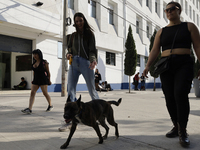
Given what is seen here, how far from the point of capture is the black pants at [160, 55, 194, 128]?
8.72ft

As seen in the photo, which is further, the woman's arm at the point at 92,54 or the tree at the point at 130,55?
the tree at the point at 130,55

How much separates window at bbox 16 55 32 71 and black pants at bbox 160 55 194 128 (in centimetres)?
1248

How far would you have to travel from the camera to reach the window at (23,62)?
1388 cm

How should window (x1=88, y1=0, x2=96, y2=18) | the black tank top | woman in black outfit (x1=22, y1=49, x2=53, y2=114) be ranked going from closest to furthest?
the black tank top → woman in black outfit (x1=22, y1=49, x2=53, y2=114) → window (x1=88, y1=0, x2=96, y2=18)

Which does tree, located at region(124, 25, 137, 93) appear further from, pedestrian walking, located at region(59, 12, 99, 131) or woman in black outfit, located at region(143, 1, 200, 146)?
woman in black outfit, located at region(143, 1, 200, 146)

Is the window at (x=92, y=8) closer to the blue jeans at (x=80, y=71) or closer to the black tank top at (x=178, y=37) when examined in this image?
the blue jeans at (x=80, y=71)

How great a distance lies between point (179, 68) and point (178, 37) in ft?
1.45

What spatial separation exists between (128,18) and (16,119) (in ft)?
61.3

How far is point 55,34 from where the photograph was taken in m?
13.4

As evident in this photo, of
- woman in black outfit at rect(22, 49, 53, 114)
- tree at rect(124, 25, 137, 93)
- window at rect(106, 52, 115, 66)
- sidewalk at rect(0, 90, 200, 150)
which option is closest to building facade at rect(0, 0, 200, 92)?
window at rect(106, 52, 115, 66)

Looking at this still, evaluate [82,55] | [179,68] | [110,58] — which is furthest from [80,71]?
[110,58]

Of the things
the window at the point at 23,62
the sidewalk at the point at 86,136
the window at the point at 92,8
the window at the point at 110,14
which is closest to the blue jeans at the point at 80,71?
the sidewalk at the point at 86,136

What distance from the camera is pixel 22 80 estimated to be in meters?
13.7

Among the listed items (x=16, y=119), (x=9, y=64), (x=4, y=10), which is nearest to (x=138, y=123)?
(x=16, y=119)
